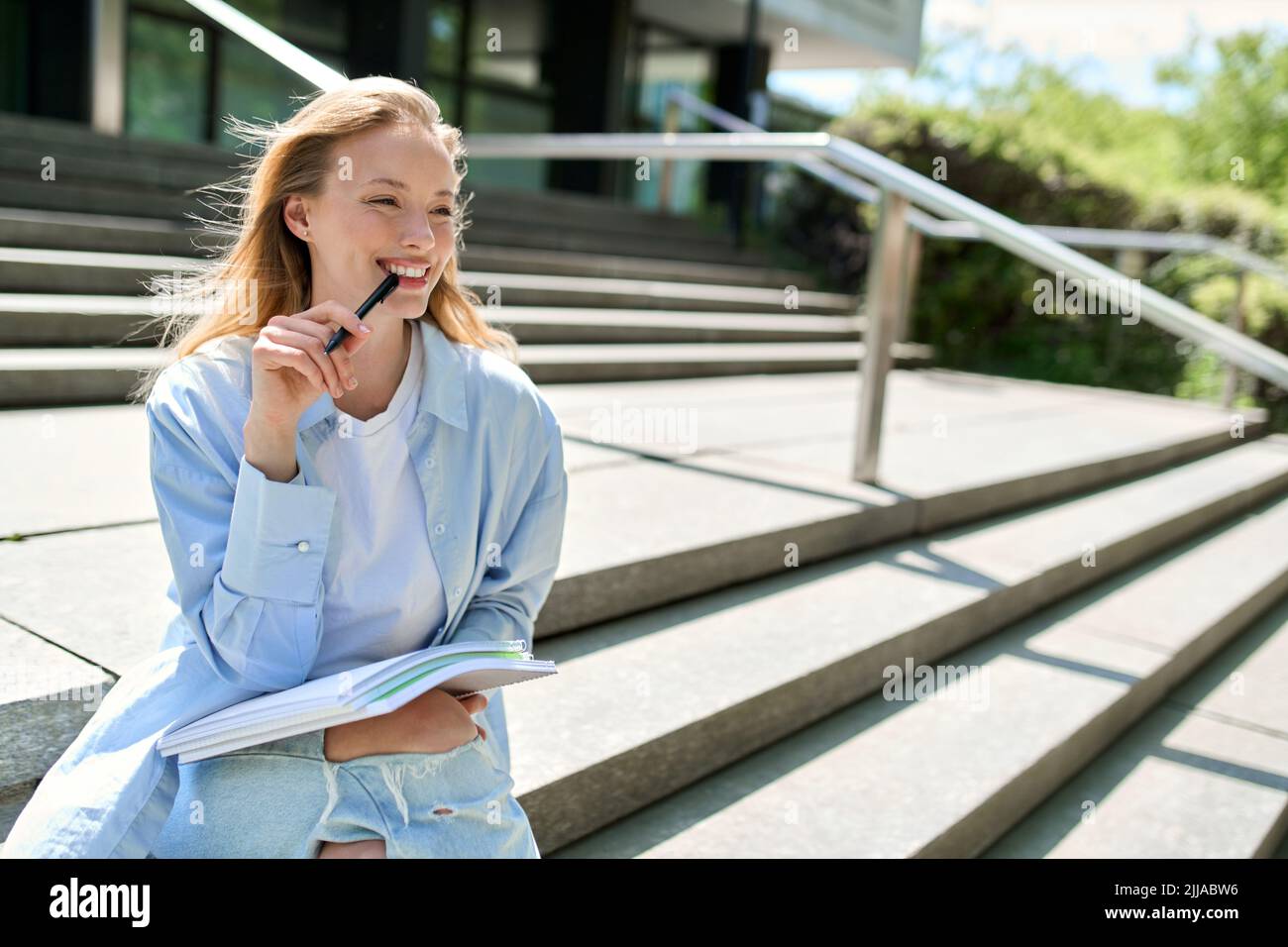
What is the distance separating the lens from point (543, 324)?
5.94 meters

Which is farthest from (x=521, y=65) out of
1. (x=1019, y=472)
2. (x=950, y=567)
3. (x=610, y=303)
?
(x=950, y=567)

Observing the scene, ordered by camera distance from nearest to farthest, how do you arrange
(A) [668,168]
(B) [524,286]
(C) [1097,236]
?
(B) [524,286] < (C) [1097,236] < (A) [668,168]

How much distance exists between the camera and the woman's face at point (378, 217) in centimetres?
170

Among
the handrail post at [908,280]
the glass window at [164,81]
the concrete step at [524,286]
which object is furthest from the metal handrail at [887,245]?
the glass window at [164,81]

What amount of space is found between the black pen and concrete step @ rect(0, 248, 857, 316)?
1.09 metres

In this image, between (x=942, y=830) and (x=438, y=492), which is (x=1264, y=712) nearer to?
(x=942, y=830)

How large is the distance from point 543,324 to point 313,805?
455 cm

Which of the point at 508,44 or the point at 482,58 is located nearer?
the point at 482,58

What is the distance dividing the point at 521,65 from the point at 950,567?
1025 cm

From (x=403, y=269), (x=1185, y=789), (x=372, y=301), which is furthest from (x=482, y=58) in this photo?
(x=372, y=301)

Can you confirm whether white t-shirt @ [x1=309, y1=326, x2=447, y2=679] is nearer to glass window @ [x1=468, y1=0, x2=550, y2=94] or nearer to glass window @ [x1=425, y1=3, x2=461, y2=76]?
glass window @ [x1=425, y1=3, x2=461, y2=76]

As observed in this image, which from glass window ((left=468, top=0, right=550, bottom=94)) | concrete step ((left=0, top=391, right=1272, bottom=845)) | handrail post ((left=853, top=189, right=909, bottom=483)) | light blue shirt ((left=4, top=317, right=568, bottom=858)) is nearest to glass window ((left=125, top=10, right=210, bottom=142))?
glass window ((left=468, top=0, right=550, bottom=94))

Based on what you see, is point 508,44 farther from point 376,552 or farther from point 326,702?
point 326,702
